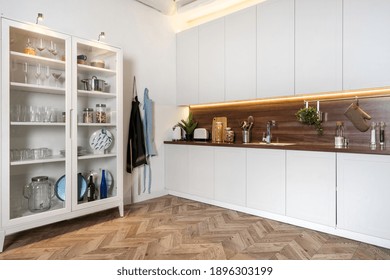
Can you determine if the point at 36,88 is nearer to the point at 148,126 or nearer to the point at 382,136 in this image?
the point at 148,126

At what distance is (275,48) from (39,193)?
2.97 metres

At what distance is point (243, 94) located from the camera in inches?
131

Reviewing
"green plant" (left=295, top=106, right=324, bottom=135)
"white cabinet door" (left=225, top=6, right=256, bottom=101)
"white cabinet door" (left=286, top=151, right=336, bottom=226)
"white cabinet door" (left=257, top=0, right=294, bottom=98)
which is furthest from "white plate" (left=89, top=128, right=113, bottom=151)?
"green plant" (left=295, top=106, right=324, bottom=135)

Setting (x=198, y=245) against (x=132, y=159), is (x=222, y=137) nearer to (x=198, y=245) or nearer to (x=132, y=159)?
(x=132, y=159)

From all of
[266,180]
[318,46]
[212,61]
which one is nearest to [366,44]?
[318,46]

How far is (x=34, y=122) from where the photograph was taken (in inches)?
94.1

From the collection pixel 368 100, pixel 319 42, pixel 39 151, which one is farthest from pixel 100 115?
pixel 368 100

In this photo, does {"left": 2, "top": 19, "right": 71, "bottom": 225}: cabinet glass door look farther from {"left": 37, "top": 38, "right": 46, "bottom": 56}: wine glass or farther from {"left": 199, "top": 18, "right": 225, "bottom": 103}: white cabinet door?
{"left": 199, "top": 18, "right": 225, "bottom": 103}: white cabinet door

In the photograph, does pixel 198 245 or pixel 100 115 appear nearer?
pixel 198 245

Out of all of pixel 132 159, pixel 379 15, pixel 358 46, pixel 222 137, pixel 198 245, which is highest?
pixel 379 15

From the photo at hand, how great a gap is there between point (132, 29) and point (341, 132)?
117 inches

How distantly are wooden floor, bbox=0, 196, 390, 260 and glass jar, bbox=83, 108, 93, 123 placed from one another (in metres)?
1.12

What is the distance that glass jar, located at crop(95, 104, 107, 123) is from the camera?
288 cm

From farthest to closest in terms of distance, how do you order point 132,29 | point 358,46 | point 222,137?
point 222,137
point 132,29
point 358,46
